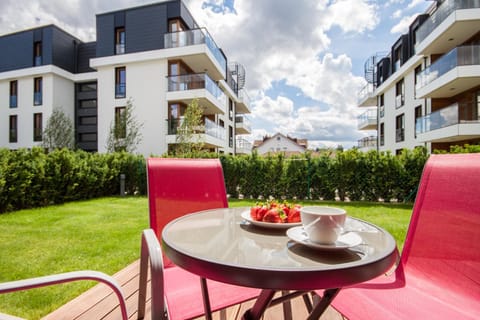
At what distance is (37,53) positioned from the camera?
18.8 metres

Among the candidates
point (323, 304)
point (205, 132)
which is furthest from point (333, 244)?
point (205, 132)

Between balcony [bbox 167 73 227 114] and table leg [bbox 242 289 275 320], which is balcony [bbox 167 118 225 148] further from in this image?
A: table leg [bbox 242 289 275 320]

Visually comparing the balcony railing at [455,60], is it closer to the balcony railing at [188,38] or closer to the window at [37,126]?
the balcony railing at [188,38]

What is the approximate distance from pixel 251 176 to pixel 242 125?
57.9 ft

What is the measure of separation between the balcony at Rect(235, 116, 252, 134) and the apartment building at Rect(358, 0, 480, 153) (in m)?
13.0

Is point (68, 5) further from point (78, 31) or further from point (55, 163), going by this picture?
point (55, 163)

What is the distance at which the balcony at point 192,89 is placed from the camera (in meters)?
14.1

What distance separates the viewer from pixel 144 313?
71.4 inches

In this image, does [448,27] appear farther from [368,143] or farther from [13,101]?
[13,101]

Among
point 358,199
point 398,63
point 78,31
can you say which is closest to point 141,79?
point 78,31

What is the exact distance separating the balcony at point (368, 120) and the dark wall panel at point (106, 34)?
2216 centimetres

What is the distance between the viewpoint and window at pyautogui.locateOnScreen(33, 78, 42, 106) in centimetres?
1841

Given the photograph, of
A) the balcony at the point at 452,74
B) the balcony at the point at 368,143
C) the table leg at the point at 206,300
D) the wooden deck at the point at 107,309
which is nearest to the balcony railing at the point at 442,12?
the balcony at the point at 452,74

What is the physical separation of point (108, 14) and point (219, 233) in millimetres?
19884
